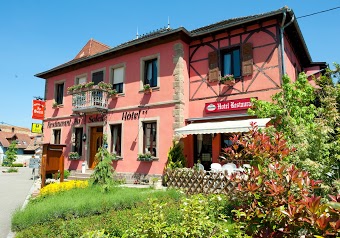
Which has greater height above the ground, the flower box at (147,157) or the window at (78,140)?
the window at (78,140)

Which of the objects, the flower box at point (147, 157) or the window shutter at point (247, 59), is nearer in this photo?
the window shutter at point (247, 59)

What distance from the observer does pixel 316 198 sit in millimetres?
2113

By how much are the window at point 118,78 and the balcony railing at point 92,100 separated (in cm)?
80

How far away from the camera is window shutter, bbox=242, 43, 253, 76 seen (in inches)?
484

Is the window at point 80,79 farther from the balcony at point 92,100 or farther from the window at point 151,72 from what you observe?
the window at point 151,72

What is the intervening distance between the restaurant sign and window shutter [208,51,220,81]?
1326mm

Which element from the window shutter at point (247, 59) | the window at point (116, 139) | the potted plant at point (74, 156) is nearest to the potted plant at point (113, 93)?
the window at point (116, 139)

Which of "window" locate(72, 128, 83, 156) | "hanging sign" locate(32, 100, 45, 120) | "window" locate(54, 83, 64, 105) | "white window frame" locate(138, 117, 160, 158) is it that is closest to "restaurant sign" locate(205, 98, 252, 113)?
"white window frame" locate(138, 117, 160, 158)

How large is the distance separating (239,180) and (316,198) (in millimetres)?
1231

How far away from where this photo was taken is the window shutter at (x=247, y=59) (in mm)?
12305

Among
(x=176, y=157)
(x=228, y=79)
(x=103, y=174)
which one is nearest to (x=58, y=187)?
(x=103, y=174)

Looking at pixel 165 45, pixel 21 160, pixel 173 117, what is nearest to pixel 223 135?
pixel 173 117

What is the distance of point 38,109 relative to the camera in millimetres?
20688

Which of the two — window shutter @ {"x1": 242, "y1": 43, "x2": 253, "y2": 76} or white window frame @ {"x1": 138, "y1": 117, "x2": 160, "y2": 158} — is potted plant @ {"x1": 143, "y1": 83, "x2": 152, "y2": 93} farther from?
window shutter @ {"x1": 242, "y1": 43, "x2": 253, "y2": 76}
